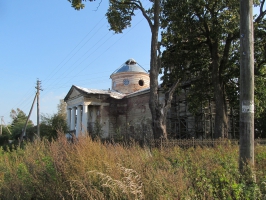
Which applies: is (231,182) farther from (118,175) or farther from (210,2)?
(210,2)

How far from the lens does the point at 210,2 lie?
1705 centimetres

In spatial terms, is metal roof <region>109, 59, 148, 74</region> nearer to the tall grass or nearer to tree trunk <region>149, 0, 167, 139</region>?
tree trunk <region>149, 0, 167, 139</region>

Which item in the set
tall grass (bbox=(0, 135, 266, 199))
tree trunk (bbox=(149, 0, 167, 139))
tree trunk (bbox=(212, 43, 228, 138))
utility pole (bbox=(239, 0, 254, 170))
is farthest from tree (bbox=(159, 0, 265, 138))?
tall grass (bbox=(0, 135, 266, 199))

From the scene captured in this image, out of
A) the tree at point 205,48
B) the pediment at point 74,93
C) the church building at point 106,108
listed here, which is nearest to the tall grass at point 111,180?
the tree at point 205,48

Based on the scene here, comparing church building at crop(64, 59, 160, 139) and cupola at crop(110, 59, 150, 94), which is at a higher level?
cupola at crop(110, 59, 150, 94)

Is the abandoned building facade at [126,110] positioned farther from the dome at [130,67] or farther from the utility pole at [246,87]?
the utility pole at [246,87]

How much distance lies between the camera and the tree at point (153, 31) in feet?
50.6

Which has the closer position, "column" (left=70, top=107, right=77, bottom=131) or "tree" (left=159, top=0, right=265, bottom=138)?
"tree" (left=159, top=0, right=265, bottom=138)

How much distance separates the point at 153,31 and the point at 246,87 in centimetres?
1121

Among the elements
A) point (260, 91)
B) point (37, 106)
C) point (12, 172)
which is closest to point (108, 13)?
point (260, 91)

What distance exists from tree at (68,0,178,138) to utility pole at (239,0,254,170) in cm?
948

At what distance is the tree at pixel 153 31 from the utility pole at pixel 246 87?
9.48m

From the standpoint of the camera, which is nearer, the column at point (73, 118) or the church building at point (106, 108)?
the church building at point (106, 108)

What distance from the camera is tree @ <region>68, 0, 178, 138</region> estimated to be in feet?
Answer: 50.6
